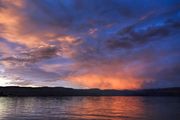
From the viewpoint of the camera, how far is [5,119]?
62.9 m

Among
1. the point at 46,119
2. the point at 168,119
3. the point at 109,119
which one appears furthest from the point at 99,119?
the point at 168,119

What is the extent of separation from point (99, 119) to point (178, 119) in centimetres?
2029

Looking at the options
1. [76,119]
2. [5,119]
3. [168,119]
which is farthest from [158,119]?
[5,119]

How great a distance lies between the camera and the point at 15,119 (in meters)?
63.9

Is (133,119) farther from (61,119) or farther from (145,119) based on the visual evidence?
(61,119)

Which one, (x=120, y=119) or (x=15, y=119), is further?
(x=120, y=119)

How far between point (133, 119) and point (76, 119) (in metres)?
15.0

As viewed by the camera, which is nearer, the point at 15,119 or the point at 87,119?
the point at 15,119

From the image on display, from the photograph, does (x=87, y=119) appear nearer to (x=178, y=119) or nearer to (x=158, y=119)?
(x=158, y=119)

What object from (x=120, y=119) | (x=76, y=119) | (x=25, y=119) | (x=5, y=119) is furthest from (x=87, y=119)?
(x=5, y=119)

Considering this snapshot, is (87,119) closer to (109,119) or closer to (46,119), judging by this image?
(109,119)

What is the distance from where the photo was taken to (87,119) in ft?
223

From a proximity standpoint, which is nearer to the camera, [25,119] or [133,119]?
Answer: [25,119]

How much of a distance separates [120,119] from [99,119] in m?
5.58
